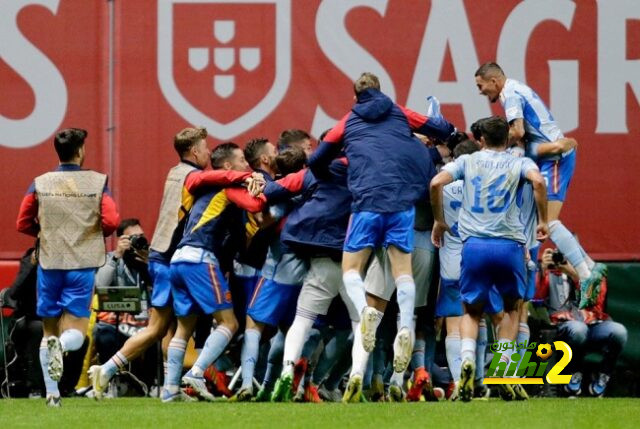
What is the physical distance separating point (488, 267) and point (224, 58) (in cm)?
446

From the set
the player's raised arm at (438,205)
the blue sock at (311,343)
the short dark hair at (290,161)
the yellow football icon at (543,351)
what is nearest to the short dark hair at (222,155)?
the short dark hair at (290,161)

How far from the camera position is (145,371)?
14250mm

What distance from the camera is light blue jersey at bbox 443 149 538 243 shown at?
10.7 metres

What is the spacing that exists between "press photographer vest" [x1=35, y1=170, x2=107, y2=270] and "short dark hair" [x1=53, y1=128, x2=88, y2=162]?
0.13 meters

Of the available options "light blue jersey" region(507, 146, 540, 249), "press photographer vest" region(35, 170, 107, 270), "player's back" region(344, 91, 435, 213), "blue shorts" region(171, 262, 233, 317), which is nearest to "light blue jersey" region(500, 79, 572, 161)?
"light blue jersey" region(507, 146, 540, 249)

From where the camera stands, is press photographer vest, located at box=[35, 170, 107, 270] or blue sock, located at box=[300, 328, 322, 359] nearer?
press photographer vest, located at box=[35, 170, 107, 270]

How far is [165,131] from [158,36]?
85 cm

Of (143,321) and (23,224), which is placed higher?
(23,224)

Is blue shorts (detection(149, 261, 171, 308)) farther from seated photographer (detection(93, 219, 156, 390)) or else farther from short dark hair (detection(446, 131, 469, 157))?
short dark hair (detection(446, 131, 469, 157))

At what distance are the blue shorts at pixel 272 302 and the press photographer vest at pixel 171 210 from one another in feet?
2.73

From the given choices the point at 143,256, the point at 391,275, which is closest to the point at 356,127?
the point at 391,275

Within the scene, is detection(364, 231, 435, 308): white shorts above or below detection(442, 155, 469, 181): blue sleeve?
below

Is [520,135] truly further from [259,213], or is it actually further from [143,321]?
[143,321]

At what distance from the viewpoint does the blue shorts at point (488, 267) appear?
10.7 metres
